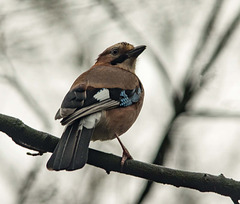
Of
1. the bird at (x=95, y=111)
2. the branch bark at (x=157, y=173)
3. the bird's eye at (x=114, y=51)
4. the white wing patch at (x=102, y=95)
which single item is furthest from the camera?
the bird's eye at (x=114, y=51)

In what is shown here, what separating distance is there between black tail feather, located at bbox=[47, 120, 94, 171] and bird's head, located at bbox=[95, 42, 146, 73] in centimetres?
264

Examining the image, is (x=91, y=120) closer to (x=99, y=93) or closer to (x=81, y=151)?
(x=99, y=93)

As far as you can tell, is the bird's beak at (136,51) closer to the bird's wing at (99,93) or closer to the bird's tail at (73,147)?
the bird's wing at (99,93)

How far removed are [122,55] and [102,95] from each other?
6.99ft

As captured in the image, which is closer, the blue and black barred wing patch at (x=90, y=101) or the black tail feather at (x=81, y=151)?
the black tail feather at (x=81, y=151)

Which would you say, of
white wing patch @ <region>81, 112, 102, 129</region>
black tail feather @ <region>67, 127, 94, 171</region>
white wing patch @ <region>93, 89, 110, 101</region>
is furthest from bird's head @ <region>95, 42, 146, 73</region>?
black tail feather @ <region>67, 127, 94, 171</region>

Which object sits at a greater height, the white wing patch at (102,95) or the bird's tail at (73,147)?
the bird's tail at (73,147)

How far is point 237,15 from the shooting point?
689 centimetres

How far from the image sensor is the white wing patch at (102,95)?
5.50m

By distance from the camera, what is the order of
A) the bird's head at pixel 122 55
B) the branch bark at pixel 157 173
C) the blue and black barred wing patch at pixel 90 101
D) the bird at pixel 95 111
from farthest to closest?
the bird's head at pixel 122 55
the blue and black barred wing patch at pixel 90 101
the bird at pixel 95 111
the branch bark at pixel 157 173

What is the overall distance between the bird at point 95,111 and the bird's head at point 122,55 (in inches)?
5.5

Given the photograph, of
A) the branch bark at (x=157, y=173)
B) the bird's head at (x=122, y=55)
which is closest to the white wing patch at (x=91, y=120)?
the branch bark at (x=157, y=173)

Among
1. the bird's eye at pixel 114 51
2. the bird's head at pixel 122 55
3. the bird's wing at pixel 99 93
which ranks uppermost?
the bird's wing at pixel 99 93

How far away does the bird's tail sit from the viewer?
445 cm
